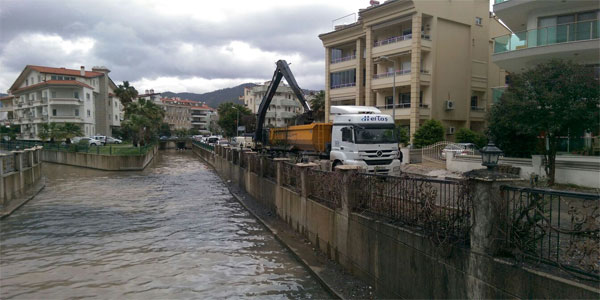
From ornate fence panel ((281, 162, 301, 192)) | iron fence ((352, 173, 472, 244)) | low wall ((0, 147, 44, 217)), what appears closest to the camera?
iron fence ((352, 173, 472, 244))

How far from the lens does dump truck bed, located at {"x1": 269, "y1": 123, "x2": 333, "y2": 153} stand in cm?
2050

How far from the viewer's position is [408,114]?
33.8 meters

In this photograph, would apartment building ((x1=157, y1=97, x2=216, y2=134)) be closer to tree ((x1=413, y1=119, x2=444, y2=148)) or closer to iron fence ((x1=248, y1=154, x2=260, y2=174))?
tree ((x1=413, y1=119, x2=444, y2=148))

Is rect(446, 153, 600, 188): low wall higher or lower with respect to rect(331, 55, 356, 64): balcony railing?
lower

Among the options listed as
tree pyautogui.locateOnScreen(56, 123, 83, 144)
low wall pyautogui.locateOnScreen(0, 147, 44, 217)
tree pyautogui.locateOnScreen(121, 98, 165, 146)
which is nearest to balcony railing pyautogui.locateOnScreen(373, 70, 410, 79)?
low wall pyautogui.locateOnScreen(0, 147, 44, 217)

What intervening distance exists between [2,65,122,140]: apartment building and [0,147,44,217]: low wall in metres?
42.1

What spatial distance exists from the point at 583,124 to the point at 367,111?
27.4 ft

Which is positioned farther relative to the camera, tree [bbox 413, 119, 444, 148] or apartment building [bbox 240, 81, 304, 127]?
apartment building [bbox 240, 81, 304, 127]

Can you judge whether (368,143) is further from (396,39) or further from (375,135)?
(396,39)

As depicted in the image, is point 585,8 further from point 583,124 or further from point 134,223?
point 134,223

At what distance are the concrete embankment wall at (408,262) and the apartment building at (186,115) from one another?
130600mm

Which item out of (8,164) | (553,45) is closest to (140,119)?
(8,164)

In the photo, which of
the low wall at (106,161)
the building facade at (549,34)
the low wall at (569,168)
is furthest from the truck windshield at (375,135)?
the low wall at (106,161)

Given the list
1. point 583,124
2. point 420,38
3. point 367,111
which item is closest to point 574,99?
point 583,124
